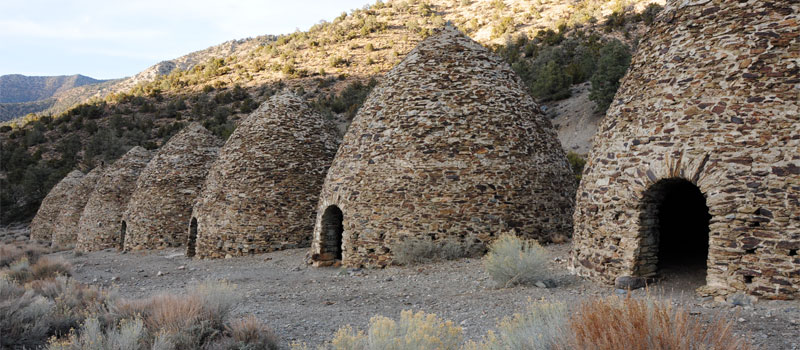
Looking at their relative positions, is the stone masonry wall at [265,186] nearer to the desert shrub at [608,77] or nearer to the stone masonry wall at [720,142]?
the stone masonry wall at [720,142]

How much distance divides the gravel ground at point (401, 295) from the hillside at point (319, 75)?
1918 cm

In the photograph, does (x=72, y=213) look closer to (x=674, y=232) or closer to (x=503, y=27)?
(x=674, y=232)

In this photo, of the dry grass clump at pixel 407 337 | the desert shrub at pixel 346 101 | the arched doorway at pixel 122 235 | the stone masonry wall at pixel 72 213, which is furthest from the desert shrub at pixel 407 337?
the desert shrub at pixel 346 101

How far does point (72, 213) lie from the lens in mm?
23500

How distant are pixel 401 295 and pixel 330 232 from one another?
3.84 meters

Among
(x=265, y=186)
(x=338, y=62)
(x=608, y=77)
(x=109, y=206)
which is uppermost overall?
(x=338, y=62)

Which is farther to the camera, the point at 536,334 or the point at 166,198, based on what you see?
the point at 166,198

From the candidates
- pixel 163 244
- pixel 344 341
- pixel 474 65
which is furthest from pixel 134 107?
pixel 344 341

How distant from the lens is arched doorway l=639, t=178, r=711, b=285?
5.54 meters

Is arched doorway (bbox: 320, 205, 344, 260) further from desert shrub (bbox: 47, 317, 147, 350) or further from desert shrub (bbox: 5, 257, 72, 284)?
desert shrub (bbox: 47, 317, 147, 350)

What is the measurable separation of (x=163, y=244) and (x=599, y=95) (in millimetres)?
19740

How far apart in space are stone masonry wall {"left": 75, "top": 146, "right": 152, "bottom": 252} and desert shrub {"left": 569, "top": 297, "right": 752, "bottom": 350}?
20.2 meters

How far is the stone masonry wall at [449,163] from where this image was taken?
8.55 metres

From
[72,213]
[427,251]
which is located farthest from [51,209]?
[427,251]
